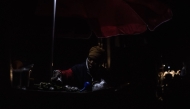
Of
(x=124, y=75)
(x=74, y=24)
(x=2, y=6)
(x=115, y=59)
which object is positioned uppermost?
(x=74, y=24)

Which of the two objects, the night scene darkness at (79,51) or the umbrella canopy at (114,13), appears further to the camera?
the umbrella canopy at (114,13)

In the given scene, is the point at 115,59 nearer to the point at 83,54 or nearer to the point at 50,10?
the point at 83,54

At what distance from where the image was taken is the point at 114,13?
5277mm

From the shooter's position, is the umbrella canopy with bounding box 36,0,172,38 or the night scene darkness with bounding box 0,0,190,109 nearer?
the night scene darkness with bounding box 0,0,190,109

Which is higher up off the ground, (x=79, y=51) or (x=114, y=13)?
(x=114, y=13)

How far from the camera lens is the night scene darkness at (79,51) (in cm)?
170

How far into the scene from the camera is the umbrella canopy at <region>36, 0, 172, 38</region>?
180 inches

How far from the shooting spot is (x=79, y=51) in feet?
24.1

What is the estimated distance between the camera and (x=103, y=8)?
17.2 feet

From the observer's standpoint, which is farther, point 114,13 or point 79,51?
point 79,51

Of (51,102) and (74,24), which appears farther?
(74,24)

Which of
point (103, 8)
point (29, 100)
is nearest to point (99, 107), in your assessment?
point (29, 100)

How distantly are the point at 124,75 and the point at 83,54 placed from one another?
1.54 m

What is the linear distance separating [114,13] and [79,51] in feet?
8.06
